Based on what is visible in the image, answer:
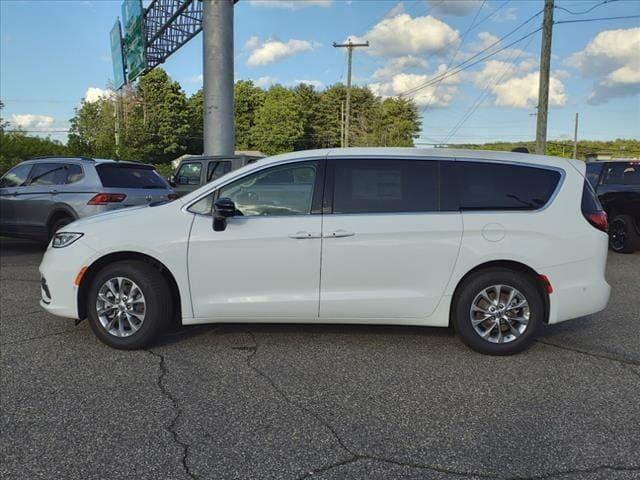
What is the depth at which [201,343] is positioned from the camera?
4977mm

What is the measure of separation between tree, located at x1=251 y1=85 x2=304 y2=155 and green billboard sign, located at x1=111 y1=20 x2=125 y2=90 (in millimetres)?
40413

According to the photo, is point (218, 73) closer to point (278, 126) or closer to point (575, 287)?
point (575, 287)

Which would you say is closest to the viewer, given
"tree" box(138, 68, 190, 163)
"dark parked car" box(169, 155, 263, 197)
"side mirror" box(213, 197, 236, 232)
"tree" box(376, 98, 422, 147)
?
"side mirror" box(213, 197, 236, 232)

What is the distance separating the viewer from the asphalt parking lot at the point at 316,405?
9.79 ft

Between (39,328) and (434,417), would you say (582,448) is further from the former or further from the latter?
(39,328)

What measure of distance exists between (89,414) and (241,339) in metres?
1.73

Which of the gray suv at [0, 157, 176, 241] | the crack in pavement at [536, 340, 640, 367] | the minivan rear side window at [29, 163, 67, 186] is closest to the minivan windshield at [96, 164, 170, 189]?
the gray suv at [0, 157, 176, 241]

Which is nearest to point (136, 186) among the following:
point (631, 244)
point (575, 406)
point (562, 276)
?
point (562, 276)

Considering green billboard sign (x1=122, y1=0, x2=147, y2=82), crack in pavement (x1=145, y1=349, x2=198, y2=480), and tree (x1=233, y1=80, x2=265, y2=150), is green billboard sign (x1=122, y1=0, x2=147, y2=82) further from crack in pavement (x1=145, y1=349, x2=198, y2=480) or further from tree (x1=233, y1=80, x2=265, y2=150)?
tree (x1=233, y1=80, x2=265, y2=150)

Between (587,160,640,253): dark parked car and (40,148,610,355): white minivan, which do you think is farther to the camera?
(587,160,640,253): dark parked car

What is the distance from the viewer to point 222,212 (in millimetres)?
4551

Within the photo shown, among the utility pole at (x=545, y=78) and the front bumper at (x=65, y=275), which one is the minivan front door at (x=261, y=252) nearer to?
the front bumper at (x=65, y=275)

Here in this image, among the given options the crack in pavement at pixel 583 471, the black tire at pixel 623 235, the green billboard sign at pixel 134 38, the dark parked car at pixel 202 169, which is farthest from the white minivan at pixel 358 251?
the green billboard sign at pixel 134 38

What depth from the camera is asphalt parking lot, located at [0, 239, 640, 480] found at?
A: 2984 millimetres
